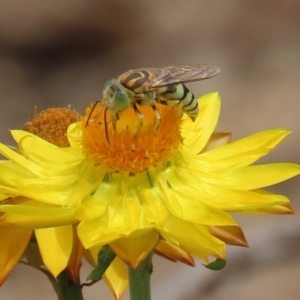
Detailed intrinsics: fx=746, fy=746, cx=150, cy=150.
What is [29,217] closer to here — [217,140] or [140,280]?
[140,280]

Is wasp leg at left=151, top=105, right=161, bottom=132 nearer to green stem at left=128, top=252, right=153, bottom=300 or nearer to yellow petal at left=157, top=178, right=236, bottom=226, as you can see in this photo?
yellow petal at left=157, top=178, right=236, bottom=226

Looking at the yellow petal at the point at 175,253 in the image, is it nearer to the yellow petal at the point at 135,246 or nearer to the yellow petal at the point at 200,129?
the yellow petal at the point at 135,246

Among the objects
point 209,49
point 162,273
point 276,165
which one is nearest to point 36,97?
point 209,49

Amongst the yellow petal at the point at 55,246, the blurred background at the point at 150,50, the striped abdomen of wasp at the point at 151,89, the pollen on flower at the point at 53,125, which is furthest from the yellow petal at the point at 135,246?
the blurred background at the point at 150,50

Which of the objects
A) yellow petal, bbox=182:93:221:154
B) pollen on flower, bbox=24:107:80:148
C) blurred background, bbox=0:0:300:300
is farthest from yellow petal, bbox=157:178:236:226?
blurred background, bbox=0:0:300:300

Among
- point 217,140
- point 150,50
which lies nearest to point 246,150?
point 217,140

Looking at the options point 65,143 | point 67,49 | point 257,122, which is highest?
point 65,143

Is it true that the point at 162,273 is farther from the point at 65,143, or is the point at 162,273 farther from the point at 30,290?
the point at 65,143
